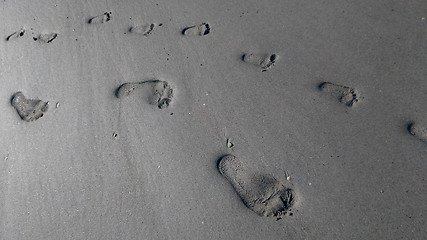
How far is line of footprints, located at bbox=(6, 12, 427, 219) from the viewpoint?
2.06 meters

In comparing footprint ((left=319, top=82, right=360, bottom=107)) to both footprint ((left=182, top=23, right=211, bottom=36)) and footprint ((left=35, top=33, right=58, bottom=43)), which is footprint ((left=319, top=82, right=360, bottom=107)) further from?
footprint ((left=35, top=33, right=58, bottom=43))

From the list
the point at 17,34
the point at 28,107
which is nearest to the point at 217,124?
the point at 28,107

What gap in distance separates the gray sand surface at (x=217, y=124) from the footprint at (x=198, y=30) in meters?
0.04

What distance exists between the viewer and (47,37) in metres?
2.90

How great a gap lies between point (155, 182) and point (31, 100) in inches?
47.0

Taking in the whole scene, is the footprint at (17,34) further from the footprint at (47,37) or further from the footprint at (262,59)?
the footprint at (262,59)

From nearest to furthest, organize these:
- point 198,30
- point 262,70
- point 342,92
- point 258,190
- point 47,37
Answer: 1. point 258,190
2. point 342,92
3. point 262,70
4. point 198,30
5. point 47,37

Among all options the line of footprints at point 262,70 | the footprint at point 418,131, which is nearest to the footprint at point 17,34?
the line of footprints at point 262,70

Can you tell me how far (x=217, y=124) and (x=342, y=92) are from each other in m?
0.86

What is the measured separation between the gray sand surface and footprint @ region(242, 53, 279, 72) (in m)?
0.04

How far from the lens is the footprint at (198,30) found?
8.94 ft

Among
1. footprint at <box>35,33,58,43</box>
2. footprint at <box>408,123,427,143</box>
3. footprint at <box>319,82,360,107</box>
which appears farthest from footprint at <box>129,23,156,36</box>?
footprint at <box>408,123,427,143</box>

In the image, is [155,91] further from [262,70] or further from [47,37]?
[47,37]

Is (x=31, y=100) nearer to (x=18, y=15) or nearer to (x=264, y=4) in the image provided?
(x=18, y=15)
